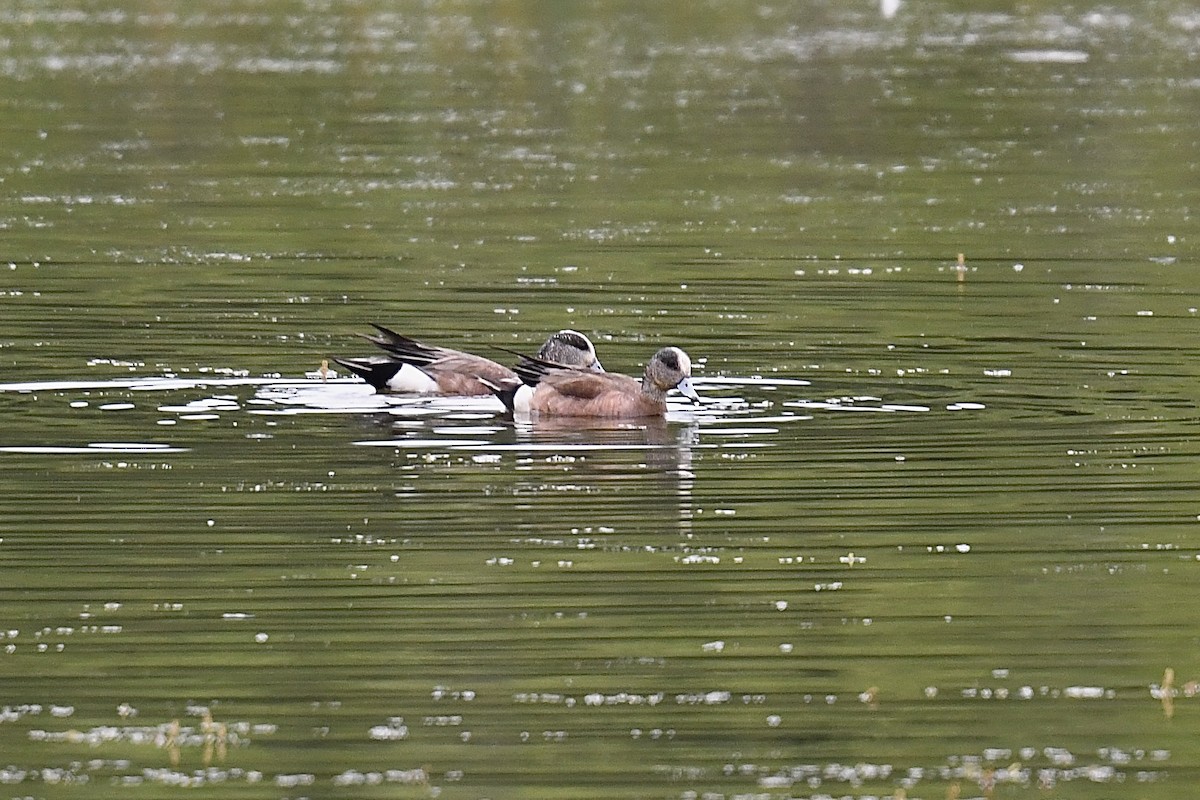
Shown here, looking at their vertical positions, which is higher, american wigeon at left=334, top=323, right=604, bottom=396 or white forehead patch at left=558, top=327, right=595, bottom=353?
white forehead patch at left=558, top=327, right=595, bottom=353

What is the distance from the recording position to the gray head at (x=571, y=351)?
15.5 meters

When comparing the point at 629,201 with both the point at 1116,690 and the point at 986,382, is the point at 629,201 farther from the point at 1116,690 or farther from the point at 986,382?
the point at 1116,690

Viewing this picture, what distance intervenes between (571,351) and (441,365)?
28.7 inches

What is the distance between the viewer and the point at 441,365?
1566cm

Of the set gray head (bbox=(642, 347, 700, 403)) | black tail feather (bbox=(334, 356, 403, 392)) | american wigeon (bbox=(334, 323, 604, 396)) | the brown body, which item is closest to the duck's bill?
gray head (bbox=(642, 347, 700, 403))

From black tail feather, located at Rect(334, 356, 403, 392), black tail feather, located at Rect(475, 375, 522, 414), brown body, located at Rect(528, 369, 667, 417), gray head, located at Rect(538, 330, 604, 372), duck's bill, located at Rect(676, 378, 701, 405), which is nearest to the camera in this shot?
duck's bill, located at Rect(676, 378, 701, 405)

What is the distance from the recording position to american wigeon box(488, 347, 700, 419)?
14789mm

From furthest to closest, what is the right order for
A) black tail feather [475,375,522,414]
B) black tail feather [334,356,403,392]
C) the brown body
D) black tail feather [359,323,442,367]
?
Answer: black tail feather [334,356,403,392] < black tail feather [359,323,442,367] < black tail feather [475,375,522,414] < the brown body

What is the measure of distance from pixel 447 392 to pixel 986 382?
2.99 meters

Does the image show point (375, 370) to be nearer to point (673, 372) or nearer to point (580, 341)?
point (580, 341)

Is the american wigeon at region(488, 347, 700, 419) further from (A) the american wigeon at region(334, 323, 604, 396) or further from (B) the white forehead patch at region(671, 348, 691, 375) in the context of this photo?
(A) the american wigeon at region(334, 323, 604, 396)

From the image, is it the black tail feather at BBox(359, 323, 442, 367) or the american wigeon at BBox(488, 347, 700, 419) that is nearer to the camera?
the american wigeon at BBox(488, 347, 700, 419)

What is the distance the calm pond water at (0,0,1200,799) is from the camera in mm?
8508

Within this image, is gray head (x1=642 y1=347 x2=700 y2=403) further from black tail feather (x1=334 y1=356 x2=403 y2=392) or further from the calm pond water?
black tail feather (x1=334 y1=356 x2=403 y2=392)
